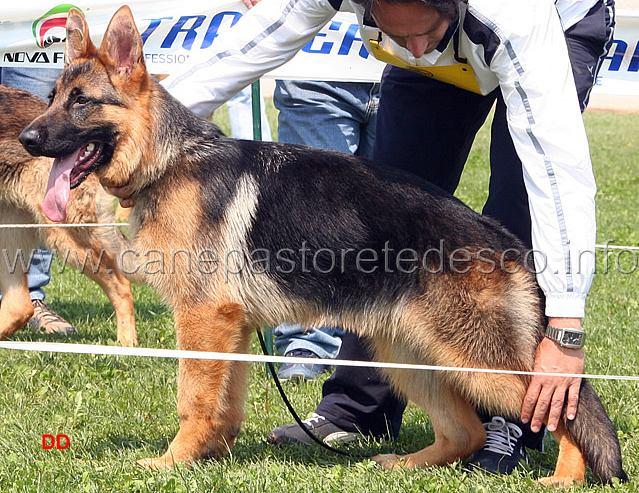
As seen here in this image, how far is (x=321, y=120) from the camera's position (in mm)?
4828

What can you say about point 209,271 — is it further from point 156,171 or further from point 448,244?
point 448,244

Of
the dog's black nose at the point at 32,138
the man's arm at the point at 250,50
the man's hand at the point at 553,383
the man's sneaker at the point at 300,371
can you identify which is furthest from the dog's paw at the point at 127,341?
the man's hand at the point at 553,383

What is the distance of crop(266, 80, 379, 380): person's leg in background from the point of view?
4.83 meters

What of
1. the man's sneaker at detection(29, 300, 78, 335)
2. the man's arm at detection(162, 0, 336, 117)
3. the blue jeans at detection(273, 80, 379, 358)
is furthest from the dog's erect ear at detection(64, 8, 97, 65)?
the man's sneaker at detection(29, 300, 78, 335)

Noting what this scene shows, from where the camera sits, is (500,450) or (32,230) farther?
(32,230)

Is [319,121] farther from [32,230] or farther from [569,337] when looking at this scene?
[569,337]

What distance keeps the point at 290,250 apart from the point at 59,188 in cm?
94

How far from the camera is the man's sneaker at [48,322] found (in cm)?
536

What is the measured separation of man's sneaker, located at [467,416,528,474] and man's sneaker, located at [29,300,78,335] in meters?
3.17

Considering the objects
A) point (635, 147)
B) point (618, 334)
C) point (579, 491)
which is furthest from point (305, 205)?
point (635, 147)

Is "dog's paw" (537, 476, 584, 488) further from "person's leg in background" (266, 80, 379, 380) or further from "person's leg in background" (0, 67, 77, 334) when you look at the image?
"person's leg in background" (0, 67, 77, 334)

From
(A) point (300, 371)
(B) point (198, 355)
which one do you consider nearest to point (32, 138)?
(B) point (198, 355)

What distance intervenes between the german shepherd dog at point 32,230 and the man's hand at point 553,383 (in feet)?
9.42

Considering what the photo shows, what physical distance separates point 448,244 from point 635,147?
1507cm
